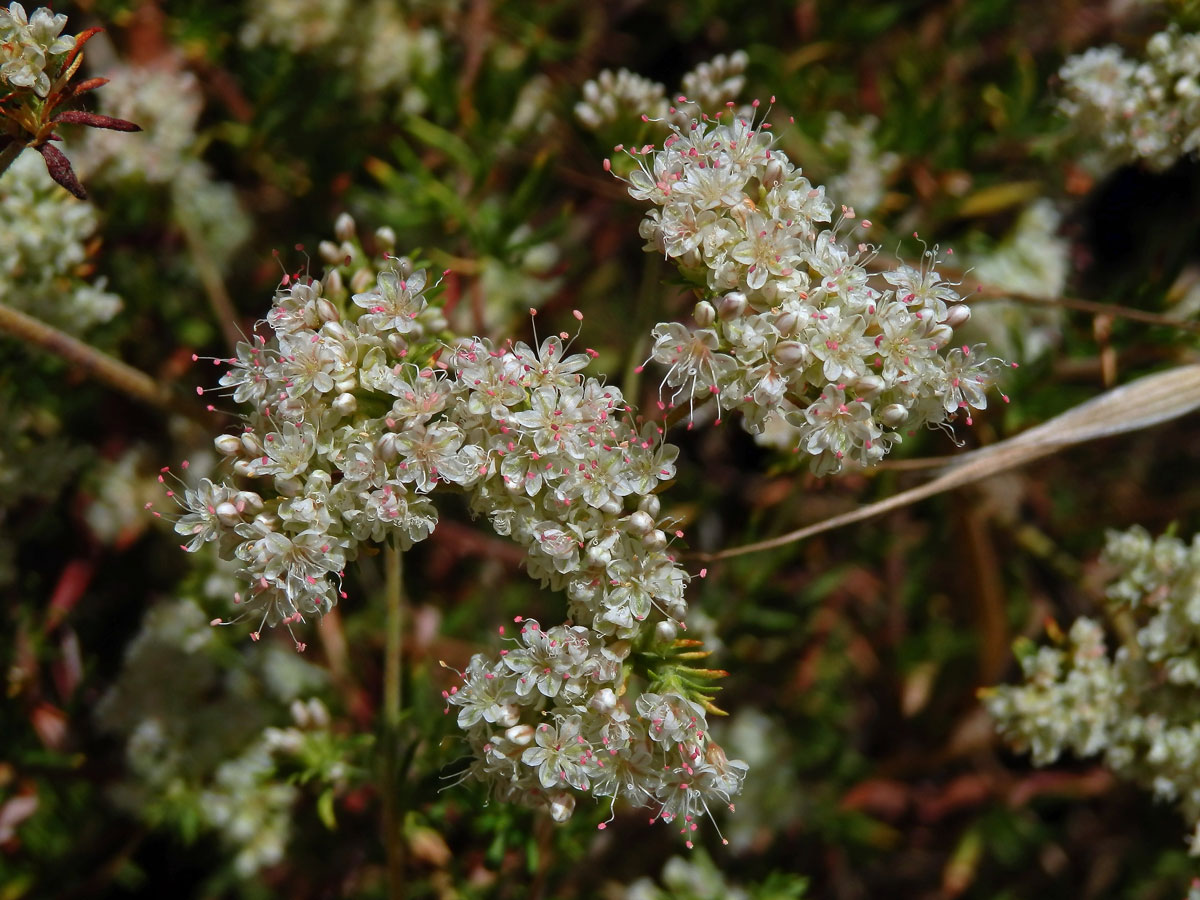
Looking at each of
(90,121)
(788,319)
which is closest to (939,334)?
(788,319)

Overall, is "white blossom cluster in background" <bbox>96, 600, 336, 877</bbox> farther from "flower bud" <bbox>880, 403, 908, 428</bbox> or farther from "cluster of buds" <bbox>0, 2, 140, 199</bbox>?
"flower bud" <bbox>880, 403, 908, 428</bbox>

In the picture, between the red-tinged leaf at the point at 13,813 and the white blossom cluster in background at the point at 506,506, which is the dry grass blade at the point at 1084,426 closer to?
the white blossom cluster in background at the point at 506,506

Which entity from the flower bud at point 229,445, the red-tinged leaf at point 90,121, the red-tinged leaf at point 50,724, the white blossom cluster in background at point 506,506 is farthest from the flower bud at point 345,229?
the red-tinged leaf at point 50,724

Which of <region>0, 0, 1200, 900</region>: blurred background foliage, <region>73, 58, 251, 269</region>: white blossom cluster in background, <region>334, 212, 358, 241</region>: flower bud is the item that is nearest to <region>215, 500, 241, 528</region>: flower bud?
<region>334, 212, 358, 241</region>: flower bud

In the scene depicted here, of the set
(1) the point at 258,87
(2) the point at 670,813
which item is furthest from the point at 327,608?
(1) the point at 258,87

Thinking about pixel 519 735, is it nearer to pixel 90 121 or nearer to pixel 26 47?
pixel 90 121
